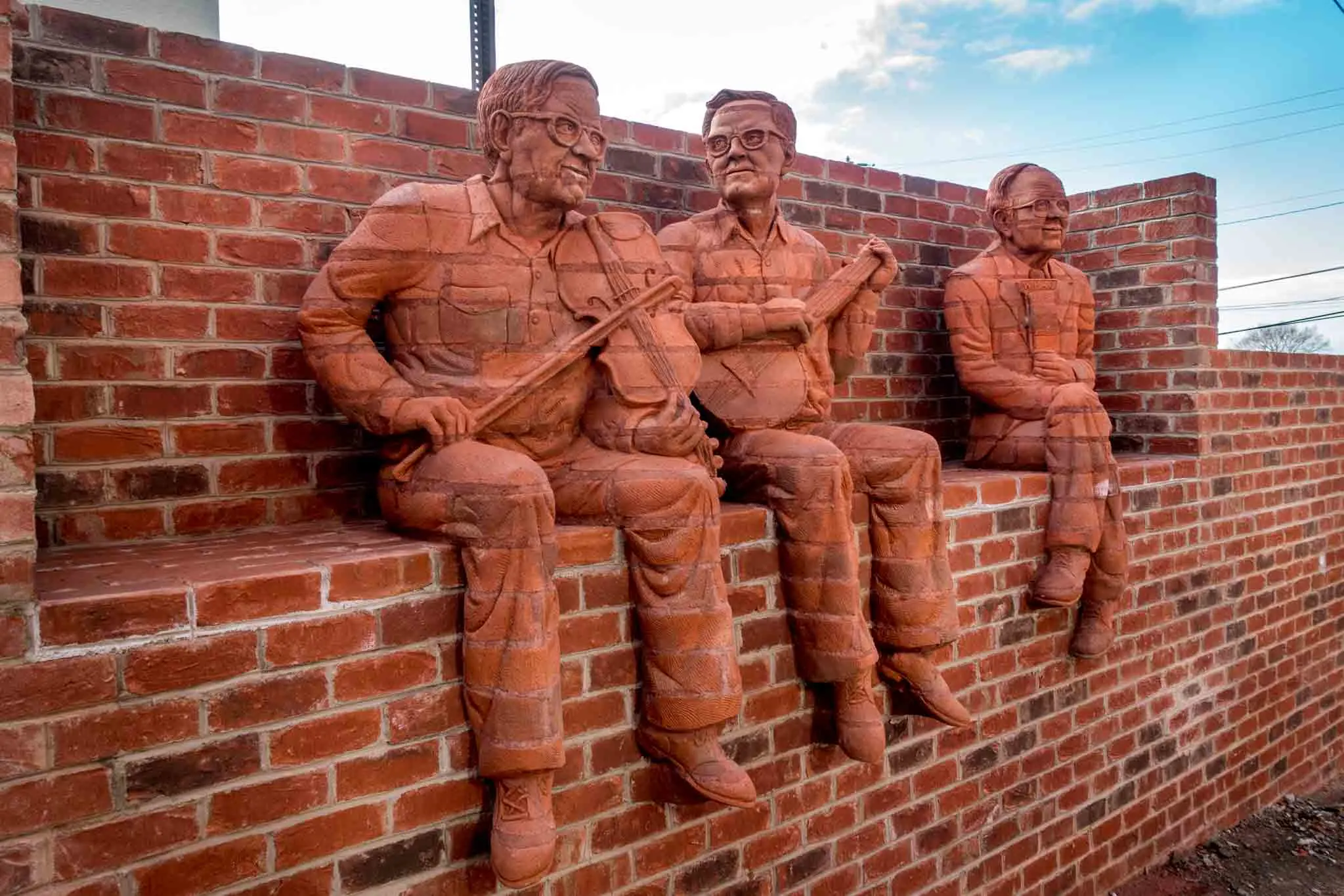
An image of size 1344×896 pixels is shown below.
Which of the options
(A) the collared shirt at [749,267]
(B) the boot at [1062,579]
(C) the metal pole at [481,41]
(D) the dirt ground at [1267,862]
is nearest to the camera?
(A) the collared shirt at [749,267]

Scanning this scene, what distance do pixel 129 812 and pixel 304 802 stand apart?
324mm

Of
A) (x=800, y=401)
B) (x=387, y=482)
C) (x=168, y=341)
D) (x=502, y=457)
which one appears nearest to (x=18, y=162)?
(x=168, y=341)

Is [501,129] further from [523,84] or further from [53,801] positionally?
[53,801]

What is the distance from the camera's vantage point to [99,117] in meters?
2.63

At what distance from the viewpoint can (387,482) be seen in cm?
261

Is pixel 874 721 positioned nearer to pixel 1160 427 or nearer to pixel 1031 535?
pixel 1031 535

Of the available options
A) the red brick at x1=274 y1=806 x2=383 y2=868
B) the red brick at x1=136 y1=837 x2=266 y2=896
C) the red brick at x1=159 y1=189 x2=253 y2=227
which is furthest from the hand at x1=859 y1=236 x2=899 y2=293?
the red brick at x1=136 y1=837 x2=266 y2=896

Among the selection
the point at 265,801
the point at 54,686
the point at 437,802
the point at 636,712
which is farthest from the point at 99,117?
the point at 636,712

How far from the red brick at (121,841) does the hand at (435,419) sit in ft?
3.03

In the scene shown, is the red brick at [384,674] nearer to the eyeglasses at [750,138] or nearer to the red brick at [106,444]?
the red brick at [106,444]

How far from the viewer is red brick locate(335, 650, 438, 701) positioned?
2.19m

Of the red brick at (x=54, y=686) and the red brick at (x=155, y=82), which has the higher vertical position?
the red brick at (x=155, y=82)

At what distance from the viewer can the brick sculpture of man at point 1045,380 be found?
3926 millimetres

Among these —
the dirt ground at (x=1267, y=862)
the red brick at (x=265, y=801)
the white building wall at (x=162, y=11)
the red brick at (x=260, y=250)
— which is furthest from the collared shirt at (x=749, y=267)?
the dirt ground at (x=1267, y=862)
